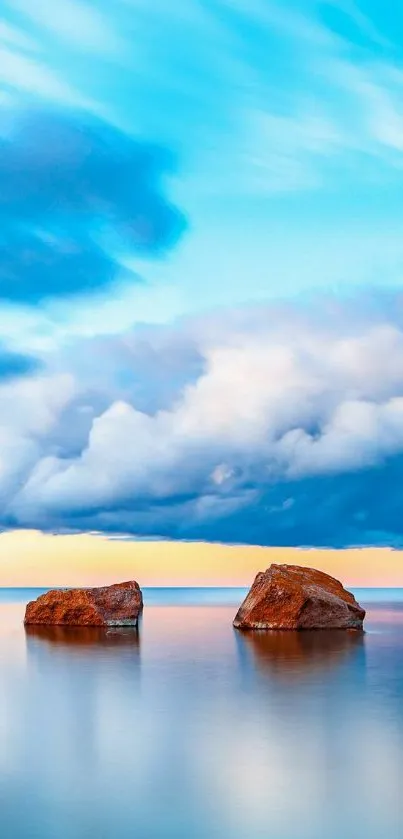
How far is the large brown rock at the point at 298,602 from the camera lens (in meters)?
48.8

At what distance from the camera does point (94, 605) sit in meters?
57.2

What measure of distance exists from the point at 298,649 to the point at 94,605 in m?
18.7

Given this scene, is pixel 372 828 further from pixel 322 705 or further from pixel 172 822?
pixel 322 705

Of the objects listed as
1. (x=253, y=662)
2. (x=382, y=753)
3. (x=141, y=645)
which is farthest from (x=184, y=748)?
(x=141, y=645)

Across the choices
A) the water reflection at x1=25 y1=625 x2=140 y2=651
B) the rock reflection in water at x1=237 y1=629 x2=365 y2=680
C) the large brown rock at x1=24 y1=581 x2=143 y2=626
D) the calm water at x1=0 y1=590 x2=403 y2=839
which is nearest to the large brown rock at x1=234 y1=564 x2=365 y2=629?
the rock reflection in water at x1=237 y1=629 x2=365 y2=680

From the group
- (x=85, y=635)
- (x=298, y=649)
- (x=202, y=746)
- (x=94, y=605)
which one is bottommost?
(x=202, y=746)

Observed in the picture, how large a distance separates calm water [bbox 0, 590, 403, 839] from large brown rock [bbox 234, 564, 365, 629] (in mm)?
8299

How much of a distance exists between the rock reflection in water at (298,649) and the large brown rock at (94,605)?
7.81 m

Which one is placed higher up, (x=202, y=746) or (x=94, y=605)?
(x=94, y=605)

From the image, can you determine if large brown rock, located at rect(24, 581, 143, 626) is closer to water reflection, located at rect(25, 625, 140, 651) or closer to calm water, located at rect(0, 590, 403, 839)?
water reflection, located at rect(25, 625, 140, 651)

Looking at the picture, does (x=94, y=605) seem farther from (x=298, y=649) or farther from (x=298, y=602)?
(x=298, y=649)

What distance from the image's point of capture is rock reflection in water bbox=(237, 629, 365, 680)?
1373 inches

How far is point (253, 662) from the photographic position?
37.3 m

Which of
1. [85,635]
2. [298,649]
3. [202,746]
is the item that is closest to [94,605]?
[85,635]
